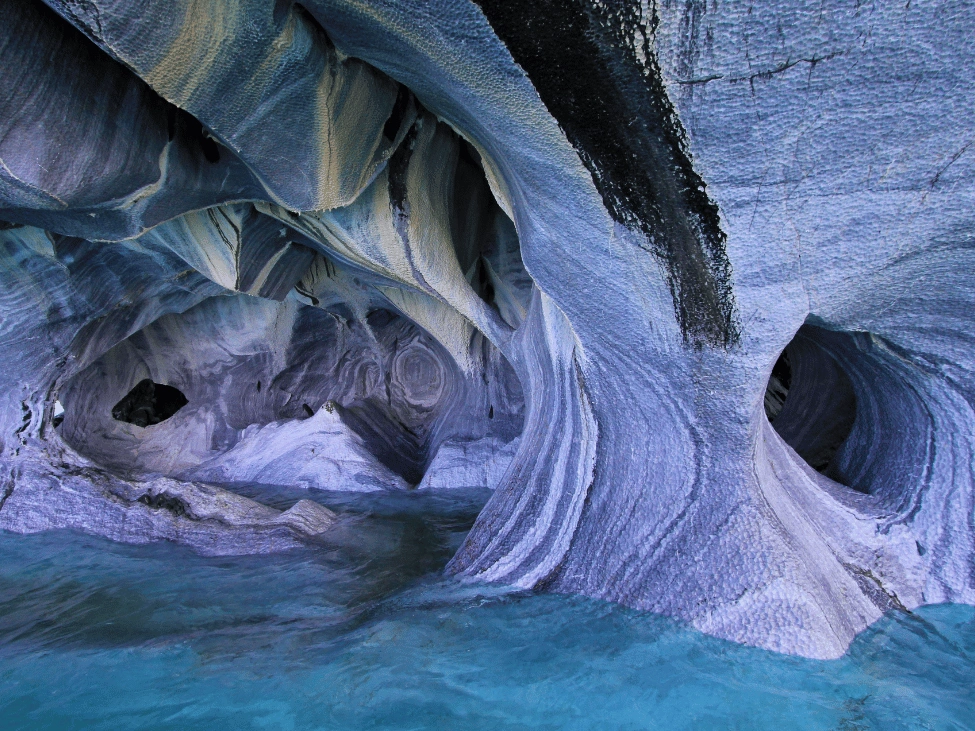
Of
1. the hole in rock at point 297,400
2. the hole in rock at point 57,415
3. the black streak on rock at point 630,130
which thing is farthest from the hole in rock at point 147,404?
the black streak on rock at point 630,130

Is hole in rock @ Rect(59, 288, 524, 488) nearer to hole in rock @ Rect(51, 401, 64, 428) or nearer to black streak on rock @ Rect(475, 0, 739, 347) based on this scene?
hole in rock @ Rect(51, 401, 64, 428)

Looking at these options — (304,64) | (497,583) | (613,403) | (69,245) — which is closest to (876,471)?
(613,403)

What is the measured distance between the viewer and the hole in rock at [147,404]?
7.56 meters

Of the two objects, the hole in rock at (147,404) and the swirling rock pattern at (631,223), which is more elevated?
the swirling rock pattern at (631,223)

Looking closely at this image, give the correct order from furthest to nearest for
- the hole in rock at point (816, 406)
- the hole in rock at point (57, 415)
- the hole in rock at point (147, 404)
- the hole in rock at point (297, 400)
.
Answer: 1. the hole in rock at point (147, 404)
2. the hole in rock at point (297, 400)
3. the hole in rock at point (57, 415)
4. the hole in rock at point (816, 406)

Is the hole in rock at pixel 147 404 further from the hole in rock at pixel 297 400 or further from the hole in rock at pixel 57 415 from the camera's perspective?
the hole in rock at pixel 57 415

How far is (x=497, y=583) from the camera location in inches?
111

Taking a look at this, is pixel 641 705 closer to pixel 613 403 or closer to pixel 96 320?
pixel 613 403

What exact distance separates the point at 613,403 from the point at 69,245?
403 cm

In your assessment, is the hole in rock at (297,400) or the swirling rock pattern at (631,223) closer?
the swirling rock pattern at (631,223)

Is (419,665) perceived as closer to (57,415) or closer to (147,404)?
(57,415)

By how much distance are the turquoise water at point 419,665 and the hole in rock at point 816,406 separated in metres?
1.36

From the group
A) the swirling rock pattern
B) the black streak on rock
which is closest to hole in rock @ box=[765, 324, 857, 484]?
the swirling rock pattern

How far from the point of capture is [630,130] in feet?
6.30
